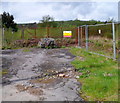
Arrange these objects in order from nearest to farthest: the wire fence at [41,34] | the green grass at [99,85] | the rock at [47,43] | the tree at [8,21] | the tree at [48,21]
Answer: the green grass at [99,85] < the rock at [47,43] < the wire fence at [41,34] < the tree at [48,21] < the tree at [8,21]

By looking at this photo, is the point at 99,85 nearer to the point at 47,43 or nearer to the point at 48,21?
the point at 47,43

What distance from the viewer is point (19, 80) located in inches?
185

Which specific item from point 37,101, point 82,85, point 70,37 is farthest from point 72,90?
point 70,37

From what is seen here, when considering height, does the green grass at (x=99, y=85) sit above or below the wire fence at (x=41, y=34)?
below

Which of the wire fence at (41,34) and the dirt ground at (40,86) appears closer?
the dirt ground at (40,86)

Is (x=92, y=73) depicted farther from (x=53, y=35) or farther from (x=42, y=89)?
(x=53, y=35)

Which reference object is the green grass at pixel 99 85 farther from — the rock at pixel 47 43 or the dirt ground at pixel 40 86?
the rock at pixel 47 43

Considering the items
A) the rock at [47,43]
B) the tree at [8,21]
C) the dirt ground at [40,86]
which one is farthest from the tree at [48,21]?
the dirt ground at [40,86]

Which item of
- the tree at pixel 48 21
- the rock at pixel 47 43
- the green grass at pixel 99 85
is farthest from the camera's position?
the tree at pixel 48 21

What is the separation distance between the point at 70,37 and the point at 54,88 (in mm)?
13394

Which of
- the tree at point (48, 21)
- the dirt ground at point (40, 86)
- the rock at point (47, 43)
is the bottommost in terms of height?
the dirt ground at point (40, 86)

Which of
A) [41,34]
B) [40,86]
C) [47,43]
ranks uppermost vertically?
[41,34]

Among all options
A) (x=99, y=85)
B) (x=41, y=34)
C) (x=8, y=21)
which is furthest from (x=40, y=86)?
(x=8, y=21)

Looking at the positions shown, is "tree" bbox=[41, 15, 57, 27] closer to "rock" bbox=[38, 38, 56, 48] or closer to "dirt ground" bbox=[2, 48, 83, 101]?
"rock" bbox=[38, 38, 56, 48]
